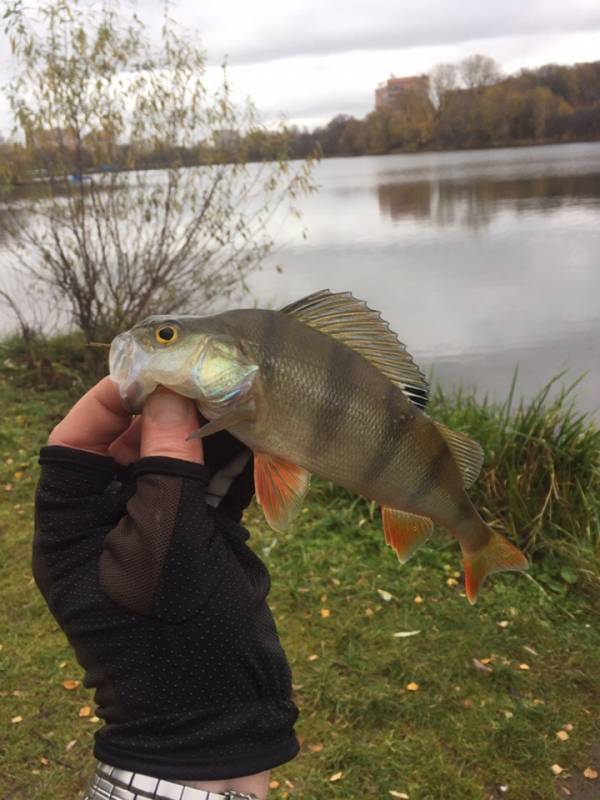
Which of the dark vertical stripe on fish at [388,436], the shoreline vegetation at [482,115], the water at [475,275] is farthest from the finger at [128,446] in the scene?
the shoreline vegetation at [482,115]

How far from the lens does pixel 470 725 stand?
3.57 m

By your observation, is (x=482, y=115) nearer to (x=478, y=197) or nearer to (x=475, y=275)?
(x=478, y=197)

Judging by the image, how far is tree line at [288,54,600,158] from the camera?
157 ft

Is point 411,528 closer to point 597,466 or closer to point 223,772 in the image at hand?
point 223,772

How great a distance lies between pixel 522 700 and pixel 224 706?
261 cm

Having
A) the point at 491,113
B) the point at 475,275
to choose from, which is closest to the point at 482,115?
the point at 491,113

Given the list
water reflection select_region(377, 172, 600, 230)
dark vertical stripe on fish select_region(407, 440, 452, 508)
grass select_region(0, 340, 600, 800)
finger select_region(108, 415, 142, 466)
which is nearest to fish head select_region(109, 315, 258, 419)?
finger select_region(108, 415, 142, 466)

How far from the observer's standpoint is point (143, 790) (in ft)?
5.09

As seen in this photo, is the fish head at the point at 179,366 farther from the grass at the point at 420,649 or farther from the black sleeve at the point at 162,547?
the grass at the point at 420,649

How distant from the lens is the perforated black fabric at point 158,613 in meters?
1.56

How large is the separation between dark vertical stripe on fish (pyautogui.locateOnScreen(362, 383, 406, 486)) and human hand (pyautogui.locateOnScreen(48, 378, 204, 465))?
0.42 metres

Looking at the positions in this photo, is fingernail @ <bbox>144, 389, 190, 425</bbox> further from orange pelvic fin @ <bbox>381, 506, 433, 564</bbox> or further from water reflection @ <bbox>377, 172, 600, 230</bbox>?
water reflection @ <bbox>377, 172, 600, 230</bbox>

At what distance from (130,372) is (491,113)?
5531cm

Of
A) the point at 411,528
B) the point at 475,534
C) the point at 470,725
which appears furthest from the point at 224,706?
the point at 470,725
